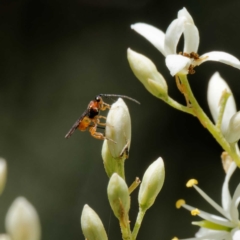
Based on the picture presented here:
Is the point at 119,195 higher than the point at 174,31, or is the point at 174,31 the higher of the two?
the point at 174,31

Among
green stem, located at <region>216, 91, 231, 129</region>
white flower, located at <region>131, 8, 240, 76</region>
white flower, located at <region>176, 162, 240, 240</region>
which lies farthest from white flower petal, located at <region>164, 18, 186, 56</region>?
white flower, located at <region>176, 162, 240, 240</region>

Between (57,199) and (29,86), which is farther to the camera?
(29,86)

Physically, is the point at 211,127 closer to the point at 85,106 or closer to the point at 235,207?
the point at 235,207

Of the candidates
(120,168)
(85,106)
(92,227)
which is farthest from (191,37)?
(85,106)

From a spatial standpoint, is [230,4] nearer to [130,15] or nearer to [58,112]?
[130,15]

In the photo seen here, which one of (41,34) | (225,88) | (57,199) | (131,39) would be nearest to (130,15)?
(131,39)

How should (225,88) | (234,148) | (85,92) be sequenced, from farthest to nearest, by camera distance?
(85,92) → (225,88) → (234,148)
